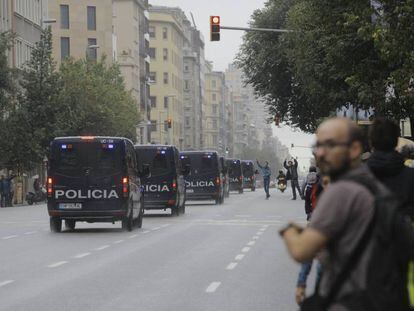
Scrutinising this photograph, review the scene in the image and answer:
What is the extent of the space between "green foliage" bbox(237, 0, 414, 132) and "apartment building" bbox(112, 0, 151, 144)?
64582 mm

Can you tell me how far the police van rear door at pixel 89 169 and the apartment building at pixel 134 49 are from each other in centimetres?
10130

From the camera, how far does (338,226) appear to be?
5.50 metres

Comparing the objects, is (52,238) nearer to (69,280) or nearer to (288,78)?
(69,280)

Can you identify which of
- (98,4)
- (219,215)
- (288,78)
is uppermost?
(98,4)

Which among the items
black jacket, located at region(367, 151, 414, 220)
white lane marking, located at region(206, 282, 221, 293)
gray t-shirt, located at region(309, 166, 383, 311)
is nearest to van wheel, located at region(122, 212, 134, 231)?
white lane marking, located at region(206, 282, 221, 293)

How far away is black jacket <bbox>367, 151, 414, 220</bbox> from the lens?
816 cm

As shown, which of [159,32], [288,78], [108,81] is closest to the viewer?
[288,78]

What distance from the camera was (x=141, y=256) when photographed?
21391mm

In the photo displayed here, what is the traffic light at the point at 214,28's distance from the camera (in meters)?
37.5

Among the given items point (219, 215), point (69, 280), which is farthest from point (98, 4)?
point (69, 280)

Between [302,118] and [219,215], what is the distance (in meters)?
25.7

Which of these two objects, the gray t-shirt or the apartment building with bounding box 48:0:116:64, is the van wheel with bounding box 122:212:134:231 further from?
the apartment building with bounding box 48:0:116:64

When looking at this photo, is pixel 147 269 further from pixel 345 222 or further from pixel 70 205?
pixel 345 222

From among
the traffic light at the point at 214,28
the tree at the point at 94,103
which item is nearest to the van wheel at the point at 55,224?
the traffic light at the point at 214,28
